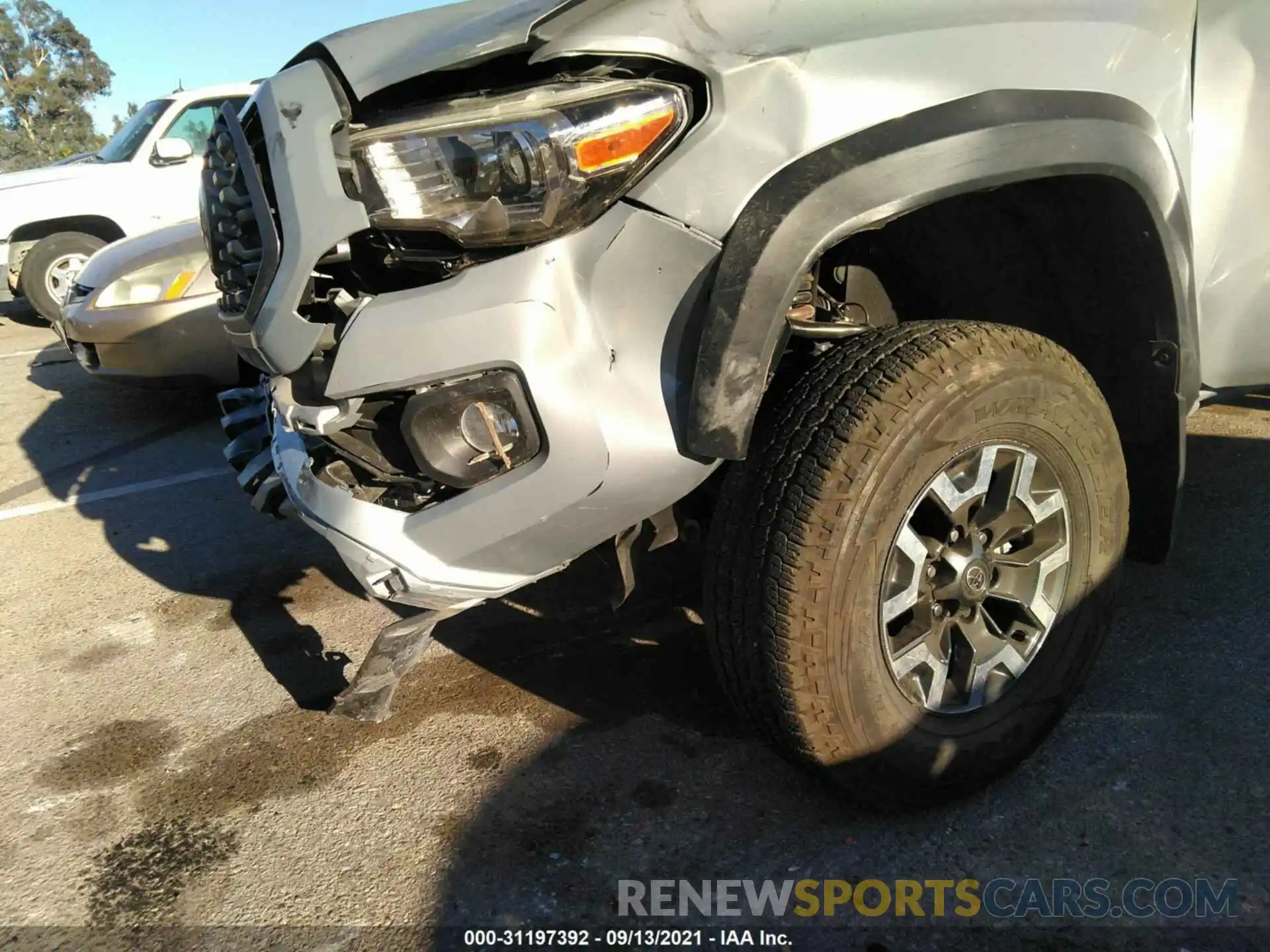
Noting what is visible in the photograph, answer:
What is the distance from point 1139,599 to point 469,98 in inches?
103

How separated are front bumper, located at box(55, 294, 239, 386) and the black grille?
3.24 m

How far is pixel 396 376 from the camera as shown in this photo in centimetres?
175

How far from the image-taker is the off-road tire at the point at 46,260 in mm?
8930

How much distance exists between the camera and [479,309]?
1.67 m

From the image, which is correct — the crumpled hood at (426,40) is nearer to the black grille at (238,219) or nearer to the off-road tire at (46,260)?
the black grille at (238,219)

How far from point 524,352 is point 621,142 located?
16.0 inches

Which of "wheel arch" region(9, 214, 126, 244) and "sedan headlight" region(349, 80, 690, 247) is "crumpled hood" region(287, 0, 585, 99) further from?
"wheel arch" region(9, 214, 126, 244)

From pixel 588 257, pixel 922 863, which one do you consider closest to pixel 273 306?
pixel 588 257

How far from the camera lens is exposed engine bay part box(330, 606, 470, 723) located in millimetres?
2205

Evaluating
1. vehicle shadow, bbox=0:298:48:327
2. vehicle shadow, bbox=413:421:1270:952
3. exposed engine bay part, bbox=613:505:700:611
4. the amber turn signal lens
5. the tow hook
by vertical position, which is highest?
the amber turn signal lens

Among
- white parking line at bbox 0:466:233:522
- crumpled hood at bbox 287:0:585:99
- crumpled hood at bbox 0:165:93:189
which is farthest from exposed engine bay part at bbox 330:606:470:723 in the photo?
crumpled hood at bbox 0:165:93:189

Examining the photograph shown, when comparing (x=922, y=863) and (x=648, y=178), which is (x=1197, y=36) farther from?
(x=922, y=863)

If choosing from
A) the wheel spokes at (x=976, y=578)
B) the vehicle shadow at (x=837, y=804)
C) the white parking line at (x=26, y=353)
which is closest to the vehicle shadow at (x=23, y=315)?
the white parking line at (x=26, y=353)

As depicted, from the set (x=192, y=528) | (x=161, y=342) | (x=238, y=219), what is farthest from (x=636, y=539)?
(x=161, y=342)
